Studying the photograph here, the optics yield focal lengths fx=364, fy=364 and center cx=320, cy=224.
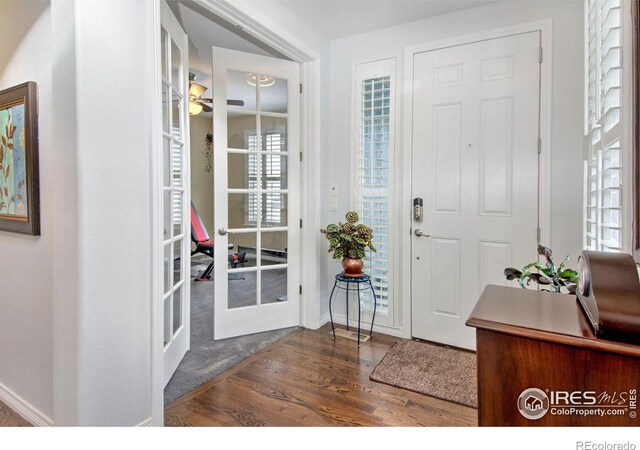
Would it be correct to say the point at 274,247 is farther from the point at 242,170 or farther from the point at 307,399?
the point at 307,399

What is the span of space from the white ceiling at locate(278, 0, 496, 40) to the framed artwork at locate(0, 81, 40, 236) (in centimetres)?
175

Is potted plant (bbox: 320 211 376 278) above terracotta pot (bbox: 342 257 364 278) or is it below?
above

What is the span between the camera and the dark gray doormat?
7.00ft

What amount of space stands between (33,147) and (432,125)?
249 centimetres

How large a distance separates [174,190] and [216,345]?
4.06ft

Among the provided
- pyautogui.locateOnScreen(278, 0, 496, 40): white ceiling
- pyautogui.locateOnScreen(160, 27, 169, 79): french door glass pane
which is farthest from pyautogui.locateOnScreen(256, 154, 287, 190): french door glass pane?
pyautogui.locateOnScreen(278, 0, 496, 40): white ceiling

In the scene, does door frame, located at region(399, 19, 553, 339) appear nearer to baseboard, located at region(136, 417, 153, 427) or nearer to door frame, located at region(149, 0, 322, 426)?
door frame, located at region(149, 0, 322, 426)

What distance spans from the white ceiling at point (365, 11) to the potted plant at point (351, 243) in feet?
5.09

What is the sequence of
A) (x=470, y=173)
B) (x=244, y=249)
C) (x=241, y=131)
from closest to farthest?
(x=470, y=173)
(x=241, y=131)
(x=244, y=249)

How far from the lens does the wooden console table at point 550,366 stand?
0.72 meters

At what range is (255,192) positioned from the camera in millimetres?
2959

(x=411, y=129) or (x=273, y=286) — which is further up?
(x=411, y=129)

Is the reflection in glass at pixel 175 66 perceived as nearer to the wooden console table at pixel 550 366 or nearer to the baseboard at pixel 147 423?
the baseboard at pixel 147 423

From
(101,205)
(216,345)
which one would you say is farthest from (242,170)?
(101,205)
